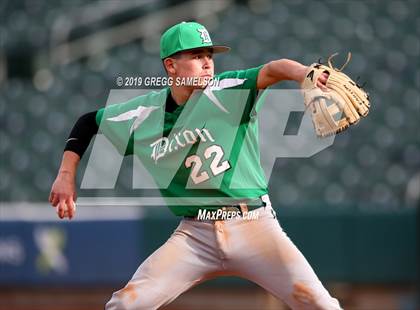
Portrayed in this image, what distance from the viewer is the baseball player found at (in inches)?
164

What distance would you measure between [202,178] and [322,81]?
859 mm

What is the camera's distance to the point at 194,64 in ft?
14.7

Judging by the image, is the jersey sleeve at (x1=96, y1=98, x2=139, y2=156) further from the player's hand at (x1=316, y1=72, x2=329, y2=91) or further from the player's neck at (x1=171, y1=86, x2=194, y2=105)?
the player's hand at (x1=316, y1=72, x2=329, y2=91)

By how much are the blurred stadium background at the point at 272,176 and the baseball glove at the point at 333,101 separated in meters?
4.82

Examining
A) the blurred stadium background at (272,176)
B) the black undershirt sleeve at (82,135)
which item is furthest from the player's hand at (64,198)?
the blurred stadium background at (272,176)

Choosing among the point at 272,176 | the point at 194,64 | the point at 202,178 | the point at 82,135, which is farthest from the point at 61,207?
the point at 272,176

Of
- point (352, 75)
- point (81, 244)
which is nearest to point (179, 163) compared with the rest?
point (81, 244)

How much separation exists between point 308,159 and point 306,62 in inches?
53.6

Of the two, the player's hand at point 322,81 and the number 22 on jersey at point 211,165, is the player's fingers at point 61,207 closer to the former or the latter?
the number 22 on jersey at point 211,165

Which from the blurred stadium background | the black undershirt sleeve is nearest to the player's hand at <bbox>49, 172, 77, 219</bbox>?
the black undershirt sleeve

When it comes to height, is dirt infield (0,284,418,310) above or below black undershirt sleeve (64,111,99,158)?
below

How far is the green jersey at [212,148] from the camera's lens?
4.33 metres

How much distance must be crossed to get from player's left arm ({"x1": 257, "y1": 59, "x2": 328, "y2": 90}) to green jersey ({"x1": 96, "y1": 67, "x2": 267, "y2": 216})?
13 centimetres

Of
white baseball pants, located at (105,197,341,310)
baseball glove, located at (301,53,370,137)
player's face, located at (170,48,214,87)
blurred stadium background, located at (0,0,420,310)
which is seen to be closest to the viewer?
baseball glove, located at (301,53,370,137)
